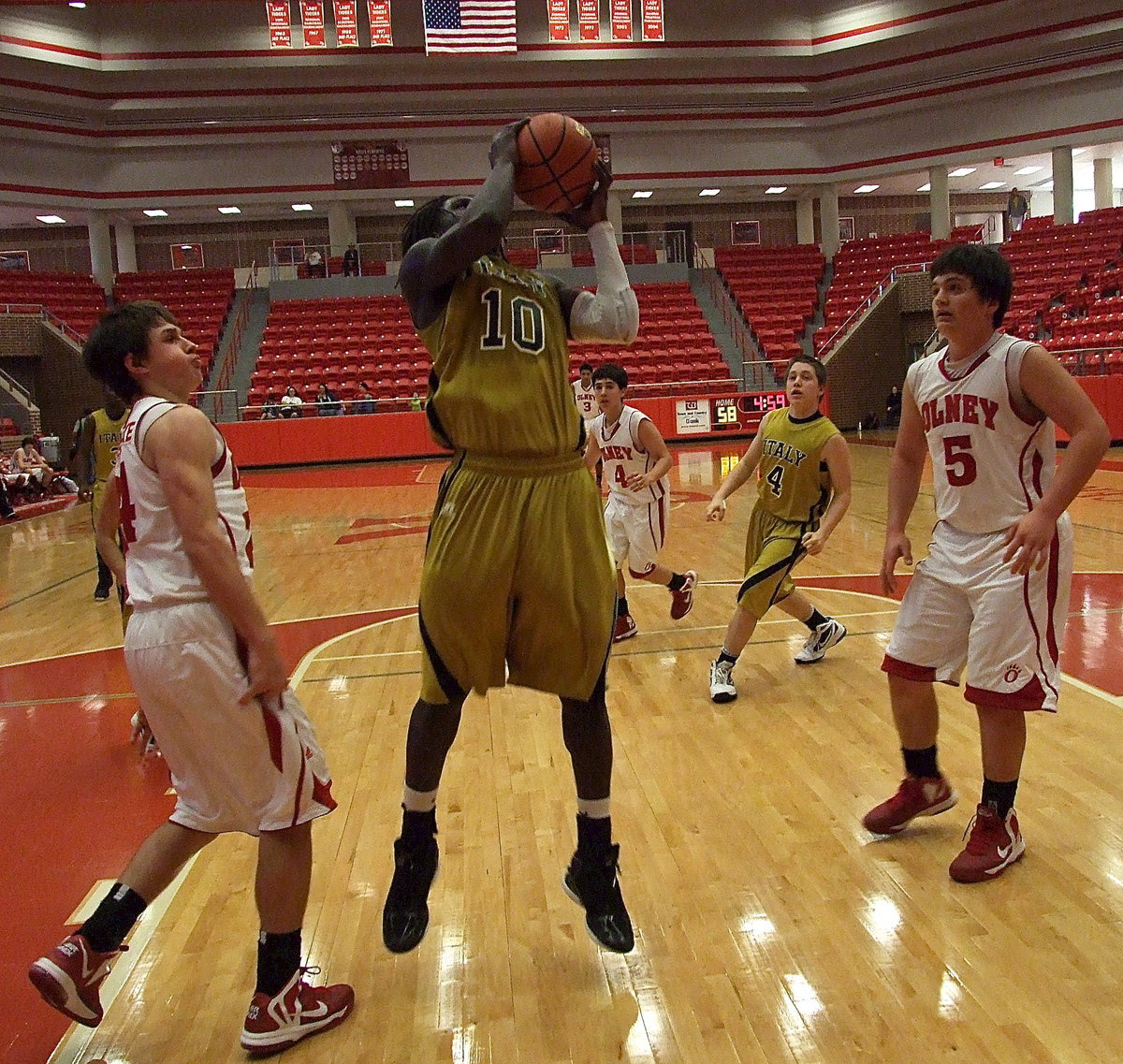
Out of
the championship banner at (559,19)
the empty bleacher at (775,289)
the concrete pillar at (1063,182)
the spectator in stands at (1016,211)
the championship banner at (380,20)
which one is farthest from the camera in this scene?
the spectator in stands at (1016,211)

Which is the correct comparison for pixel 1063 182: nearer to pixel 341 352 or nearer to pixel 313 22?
pixel 341 352

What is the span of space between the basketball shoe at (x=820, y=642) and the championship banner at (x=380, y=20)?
20.4 metres

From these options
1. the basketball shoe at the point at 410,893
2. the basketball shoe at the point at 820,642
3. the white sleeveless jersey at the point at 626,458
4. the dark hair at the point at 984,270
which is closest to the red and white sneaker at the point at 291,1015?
the basketball shoe at the point at 410,893

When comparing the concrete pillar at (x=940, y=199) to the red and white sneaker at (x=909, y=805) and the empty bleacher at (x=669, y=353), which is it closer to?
the empty bleacher at (x=669, y=353)

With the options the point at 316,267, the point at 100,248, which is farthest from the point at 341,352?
the point at 100,248

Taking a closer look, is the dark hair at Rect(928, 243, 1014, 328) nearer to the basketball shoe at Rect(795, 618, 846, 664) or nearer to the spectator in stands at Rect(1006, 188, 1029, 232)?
the basketball shoe at Rect(795, 618, 846, 664)

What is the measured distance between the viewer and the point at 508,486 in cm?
236

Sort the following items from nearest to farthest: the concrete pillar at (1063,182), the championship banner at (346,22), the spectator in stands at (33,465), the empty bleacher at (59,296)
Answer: the spectator in stands at (33,465) → the championship banner at (346,22) → the empty bleacher at (59,296) → the concrete pillar at (1063,182)

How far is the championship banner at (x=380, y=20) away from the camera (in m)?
21.5

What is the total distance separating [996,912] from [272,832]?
1.92 m

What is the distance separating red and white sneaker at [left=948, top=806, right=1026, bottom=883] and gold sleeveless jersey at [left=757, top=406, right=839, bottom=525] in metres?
2.19

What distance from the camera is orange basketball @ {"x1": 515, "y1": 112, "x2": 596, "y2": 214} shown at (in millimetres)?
2258

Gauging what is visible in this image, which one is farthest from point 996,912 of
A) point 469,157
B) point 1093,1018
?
point 469,157

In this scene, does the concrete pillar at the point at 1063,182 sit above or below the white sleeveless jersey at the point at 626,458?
above
